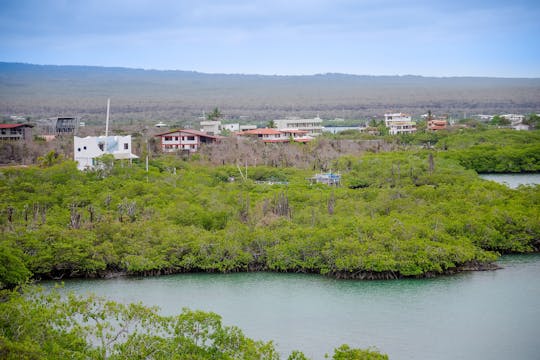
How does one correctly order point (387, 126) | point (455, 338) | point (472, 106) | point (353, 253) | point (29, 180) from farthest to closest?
point (472, 106)
point (387, 126)
point (29, 180)
point (353, 253)
point (455, 338)

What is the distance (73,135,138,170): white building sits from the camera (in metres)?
40.0

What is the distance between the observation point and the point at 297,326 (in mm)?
21812

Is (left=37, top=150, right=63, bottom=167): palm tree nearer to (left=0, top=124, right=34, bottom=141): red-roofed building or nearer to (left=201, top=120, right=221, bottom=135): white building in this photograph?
(left=0, top=124, right=34, bottom=141): red-roofed building

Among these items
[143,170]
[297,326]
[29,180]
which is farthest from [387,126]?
[297,326]

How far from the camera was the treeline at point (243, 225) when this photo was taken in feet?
83.7

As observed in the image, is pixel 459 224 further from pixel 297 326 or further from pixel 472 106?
pixel 472 106

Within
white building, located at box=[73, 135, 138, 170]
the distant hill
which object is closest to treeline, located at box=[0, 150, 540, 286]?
white building, located at box=[73, 135, 138, 170]

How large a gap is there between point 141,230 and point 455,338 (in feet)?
38.1

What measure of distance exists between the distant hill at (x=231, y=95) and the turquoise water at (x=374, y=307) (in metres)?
59.8

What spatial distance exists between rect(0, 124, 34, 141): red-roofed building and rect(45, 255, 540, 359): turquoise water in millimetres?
28462

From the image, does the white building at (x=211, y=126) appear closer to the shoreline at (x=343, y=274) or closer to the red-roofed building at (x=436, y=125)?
the red-roofed building at (x=436, y=125)

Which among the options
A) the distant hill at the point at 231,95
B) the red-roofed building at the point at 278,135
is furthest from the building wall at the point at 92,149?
the distant hill at the point at 231,95

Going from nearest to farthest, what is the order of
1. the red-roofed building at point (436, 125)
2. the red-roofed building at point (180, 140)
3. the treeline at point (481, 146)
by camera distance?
the treeline at point (481, 146), the red-roofed building at point (180, 140), the red-roofed building at point (436, 125)

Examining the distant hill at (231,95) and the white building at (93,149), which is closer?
the white building at (93,149)
